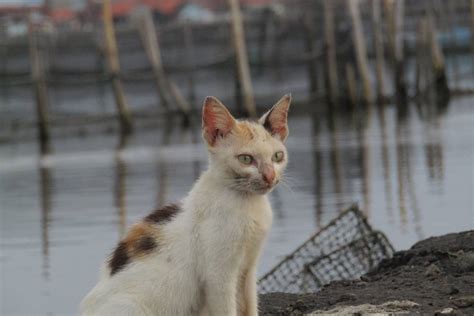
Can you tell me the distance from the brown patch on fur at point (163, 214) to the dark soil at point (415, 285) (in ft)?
4.62

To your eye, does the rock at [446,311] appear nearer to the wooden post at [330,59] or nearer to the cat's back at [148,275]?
the cat's back at [148,275]

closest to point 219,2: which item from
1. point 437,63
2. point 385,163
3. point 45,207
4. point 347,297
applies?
point 437,63

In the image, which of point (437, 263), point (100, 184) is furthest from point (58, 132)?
point (437, 263)

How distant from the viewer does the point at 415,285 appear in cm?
872

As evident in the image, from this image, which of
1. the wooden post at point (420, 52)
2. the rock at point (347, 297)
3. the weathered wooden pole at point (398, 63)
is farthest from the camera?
the wooden post at point (420, 52)

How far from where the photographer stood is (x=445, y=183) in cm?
1791

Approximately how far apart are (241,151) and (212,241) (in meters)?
0.49

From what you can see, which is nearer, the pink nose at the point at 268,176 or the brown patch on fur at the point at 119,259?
the pink nose at the point at 268,176

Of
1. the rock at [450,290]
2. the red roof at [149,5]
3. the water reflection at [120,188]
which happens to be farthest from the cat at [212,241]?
the red roof at [149,5]

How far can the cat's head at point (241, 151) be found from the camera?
706cm

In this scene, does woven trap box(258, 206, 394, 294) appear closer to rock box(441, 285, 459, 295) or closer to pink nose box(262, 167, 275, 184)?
rock box(441, 285, 459, 295)

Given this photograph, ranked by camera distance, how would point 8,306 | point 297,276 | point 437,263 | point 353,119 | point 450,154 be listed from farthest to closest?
point 353,119
point 450,154
point 8,306
point 297,276
point 437,263

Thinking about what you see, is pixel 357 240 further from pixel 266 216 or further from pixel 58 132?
pixel 58 132

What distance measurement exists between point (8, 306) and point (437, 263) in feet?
14.1
